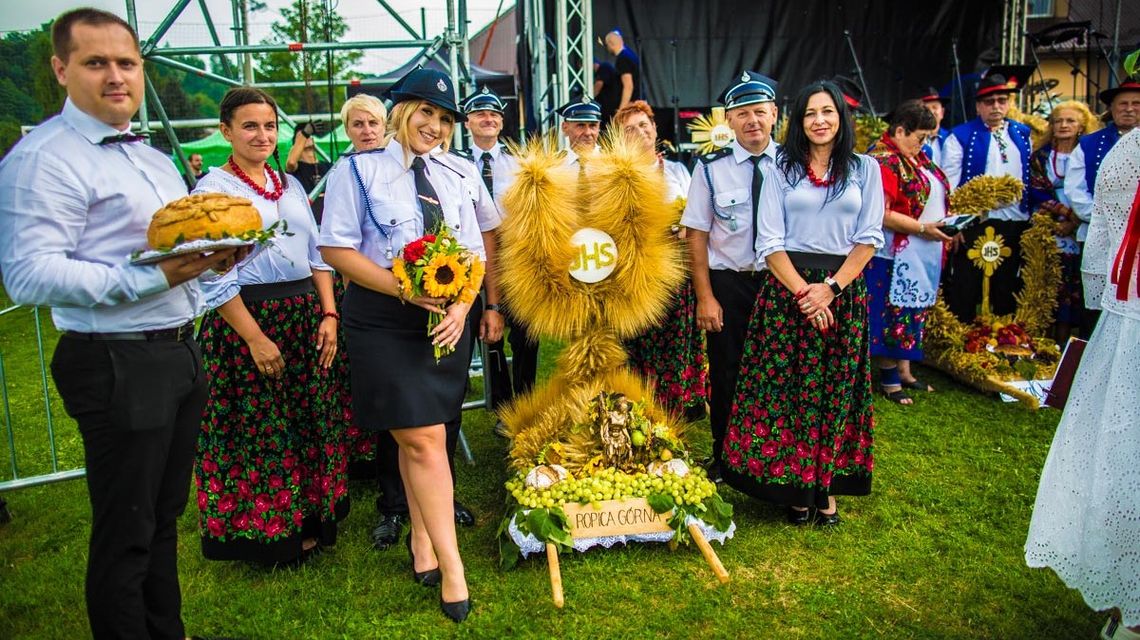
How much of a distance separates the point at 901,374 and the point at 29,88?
6.10 metres

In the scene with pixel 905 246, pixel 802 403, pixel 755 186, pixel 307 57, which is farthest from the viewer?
pixel 307 57

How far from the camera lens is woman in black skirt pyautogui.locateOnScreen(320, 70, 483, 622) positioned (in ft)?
9.11

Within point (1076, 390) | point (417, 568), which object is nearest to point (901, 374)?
point (1076, 390)

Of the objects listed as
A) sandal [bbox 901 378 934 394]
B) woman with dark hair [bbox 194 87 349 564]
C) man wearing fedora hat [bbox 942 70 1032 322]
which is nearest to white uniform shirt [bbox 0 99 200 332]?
woman with dark hair [bbox 194 87 349 564]

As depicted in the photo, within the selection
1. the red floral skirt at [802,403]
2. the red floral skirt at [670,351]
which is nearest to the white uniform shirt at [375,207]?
the red floral skirt at [802,403]

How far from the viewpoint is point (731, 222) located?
362 centimetres

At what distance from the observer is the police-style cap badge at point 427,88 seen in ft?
9.02

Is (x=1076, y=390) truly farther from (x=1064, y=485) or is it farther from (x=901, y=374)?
(x=901, y=374)

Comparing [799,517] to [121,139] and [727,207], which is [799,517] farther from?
[121,139]

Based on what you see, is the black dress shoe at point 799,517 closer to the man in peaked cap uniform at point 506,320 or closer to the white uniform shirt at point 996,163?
the man in peaked cap uniform at point 506,320

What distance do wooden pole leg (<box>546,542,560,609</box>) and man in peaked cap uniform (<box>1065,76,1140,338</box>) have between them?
4450mm

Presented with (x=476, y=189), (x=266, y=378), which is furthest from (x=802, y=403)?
(x=266, y=378)

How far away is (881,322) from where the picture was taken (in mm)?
5484

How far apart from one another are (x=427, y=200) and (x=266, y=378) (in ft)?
3.33
